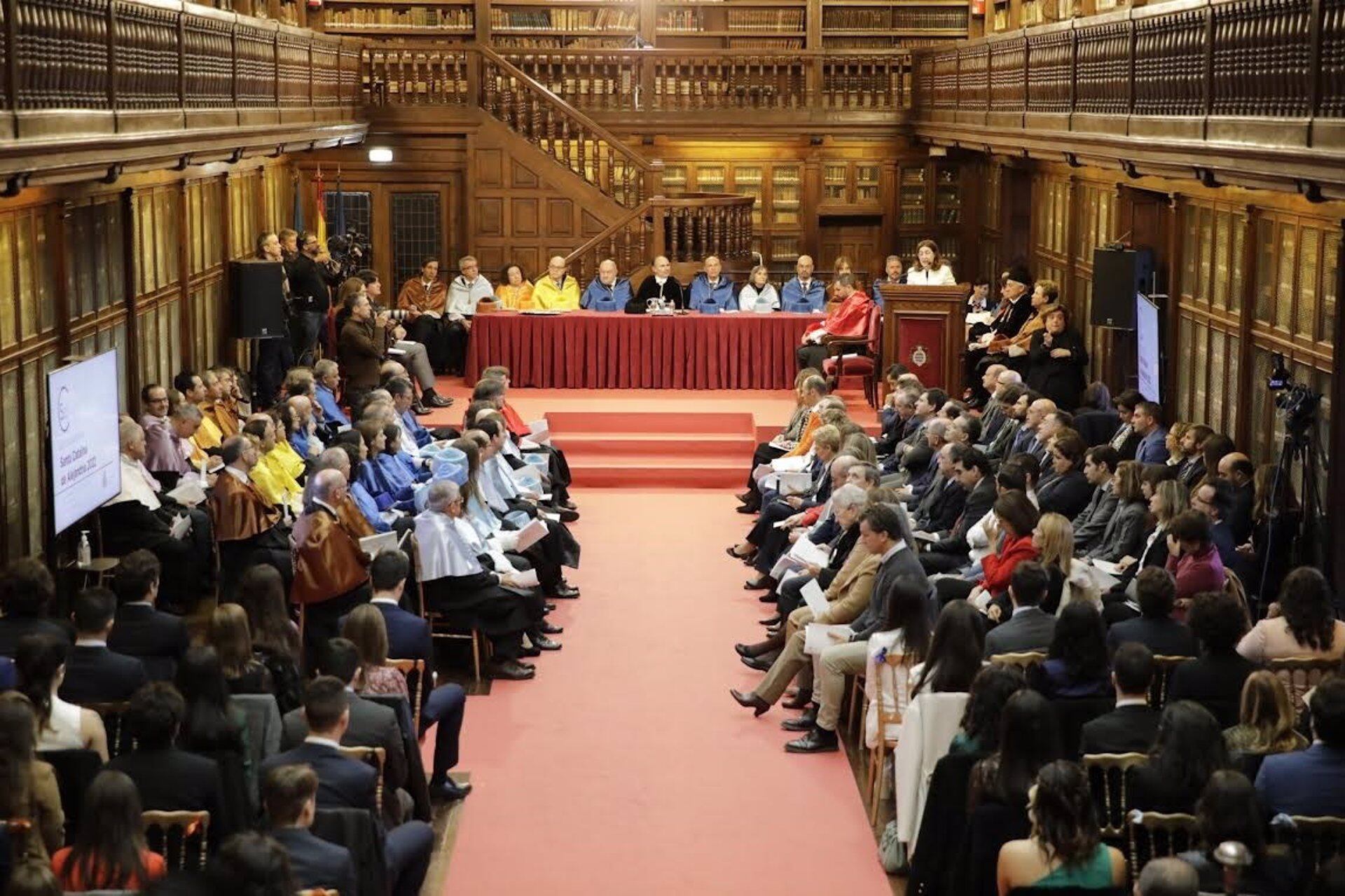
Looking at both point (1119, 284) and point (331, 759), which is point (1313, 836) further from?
point (1119, 284)

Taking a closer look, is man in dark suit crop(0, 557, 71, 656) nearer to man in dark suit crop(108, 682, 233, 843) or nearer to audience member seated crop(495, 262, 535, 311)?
man in dark suit crop(108, 682, 233, 843)

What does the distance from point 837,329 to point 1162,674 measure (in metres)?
10.1

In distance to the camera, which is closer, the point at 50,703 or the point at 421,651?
the point at 50,703

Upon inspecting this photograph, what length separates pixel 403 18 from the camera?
2222cm

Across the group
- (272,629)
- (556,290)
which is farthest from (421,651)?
(556,290)

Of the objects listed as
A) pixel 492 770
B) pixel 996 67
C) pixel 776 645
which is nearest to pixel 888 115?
pixel 996 67

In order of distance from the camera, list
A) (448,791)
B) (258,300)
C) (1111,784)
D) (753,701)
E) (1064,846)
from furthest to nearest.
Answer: (258,300) → (753,701) → (448,791) → (1111,784) → (1064,846)

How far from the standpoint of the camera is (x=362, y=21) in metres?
22.2

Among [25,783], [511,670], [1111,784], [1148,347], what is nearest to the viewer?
[25,783]

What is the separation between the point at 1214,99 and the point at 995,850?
6.06 m

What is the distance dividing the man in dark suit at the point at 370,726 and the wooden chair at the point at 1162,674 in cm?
304

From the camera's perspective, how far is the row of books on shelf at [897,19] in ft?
74.4

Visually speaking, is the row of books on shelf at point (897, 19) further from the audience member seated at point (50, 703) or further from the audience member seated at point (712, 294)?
the audience member seated at point (50, 703)

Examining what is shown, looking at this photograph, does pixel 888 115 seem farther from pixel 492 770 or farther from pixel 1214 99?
pixel 492 770
